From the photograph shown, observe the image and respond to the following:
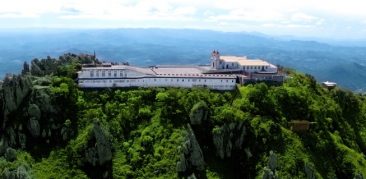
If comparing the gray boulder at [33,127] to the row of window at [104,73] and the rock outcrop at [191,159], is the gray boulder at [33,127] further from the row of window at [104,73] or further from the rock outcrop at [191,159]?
the rock outcrop at [191,159]

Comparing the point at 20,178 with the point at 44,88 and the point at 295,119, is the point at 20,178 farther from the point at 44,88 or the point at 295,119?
the point at 295,119

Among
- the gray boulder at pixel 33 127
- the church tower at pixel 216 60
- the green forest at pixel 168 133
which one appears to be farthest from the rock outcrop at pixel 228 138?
the church tower at pixel 216 60

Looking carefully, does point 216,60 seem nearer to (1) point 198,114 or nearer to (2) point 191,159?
(1) point 198,114

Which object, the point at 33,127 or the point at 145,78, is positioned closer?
the point at 33,127

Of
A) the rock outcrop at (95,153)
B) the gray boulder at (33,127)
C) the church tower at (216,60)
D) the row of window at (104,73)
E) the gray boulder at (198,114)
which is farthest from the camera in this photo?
the church tower at (216,60)

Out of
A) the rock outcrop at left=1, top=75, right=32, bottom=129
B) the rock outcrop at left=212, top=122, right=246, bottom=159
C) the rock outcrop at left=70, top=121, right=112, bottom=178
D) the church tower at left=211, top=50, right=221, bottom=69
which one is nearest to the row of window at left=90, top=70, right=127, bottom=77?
the rock outcrop at left=1, top=75, right=32, bottom=129

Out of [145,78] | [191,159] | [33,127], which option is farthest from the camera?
[145,78]

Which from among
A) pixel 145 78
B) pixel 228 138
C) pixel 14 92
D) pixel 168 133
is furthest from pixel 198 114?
pixel 14 92

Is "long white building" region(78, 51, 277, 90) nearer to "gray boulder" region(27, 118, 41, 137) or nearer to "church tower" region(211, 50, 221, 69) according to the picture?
"church tower" region(211, 50, 221, 69)
